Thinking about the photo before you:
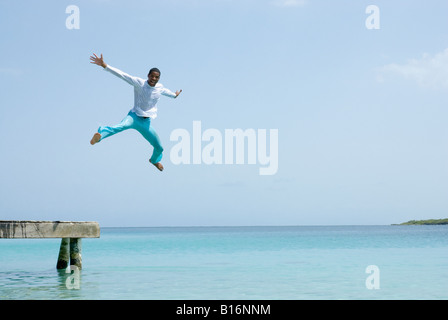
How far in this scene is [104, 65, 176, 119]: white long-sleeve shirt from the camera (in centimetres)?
1388

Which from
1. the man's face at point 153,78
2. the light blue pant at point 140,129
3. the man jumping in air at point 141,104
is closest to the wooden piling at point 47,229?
the light blue pant at point 140,129

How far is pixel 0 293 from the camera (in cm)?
1681

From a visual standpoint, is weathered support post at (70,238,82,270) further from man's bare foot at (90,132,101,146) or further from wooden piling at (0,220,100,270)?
man's bare foot at (90,132,101,146)

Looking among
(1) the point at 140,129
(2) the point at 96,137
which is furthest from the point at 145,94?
(2) the point at 96,137

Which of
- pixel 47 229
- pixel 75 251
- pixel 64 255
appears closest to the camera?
pixel 47 229

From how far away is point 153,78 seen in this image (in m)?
13.9

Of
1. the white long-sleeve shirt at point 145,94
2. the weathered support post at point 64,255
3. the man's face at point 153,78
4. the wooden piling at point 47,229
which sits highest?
the man's face at point 153,78

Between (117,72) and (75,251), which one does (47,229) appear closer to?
(75,251)

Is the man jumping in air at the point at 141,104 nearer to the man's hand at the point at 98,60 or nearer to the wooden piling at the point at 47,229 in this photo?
the man's hand at the point at 98,60

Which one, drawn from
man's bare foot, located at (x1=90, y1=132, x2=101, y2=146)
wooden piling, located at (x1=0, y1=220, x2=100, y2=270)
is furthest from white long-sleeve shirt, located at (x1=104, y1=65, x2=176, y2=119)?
wooden piling, located at (x1=0, y1=220, x2=100, y2=270)

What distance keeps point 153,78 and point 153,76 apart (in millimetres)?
53

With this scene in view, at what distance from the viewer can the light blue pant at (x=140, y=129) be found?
13643mm
